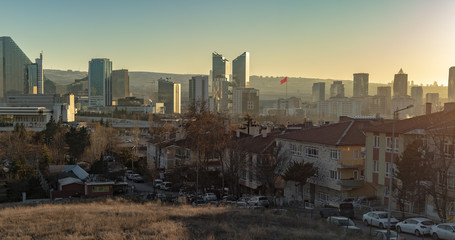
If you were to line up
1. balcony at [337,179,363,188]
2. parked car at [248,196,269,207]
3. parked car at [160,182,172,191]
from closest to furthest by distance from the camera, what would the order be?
parked car at [248,196,269,207] < balcony at [337,179,363,188] < parked car at [160,182,172,191]

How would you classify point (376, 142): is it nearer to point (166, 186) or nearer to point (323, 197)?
point (323, 197)

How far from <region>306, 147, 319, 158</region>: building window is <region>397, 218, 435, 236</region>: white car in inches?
580

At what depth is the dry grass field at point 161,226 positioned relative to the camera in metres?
15.9

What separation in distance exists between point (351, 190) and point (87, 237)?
2300 cm

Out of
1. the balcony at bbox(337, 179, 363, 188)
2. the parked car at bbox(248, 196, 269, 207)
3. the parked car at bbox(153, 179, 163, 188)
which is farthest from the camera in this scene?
the parked car at bbox(153, 179, 163, 188)

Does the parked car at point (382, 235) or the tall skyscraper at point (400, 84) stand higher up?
the tall skyscraper at point (400, 84)

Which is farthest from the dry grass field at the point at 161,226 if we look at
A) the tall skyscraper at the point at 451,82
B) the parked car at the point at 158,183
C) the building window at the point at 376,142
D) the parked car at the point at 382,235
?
the tall skyscraper at the point at 451,82

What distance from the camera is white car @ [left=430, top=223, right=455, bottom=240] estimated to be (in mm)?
18016

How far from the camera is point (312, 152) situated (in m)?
35.7

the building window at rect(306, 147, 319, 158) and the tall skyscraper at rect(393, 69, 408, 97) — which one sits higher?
the tall skyscraper at rect(393, 69, 408, 97)

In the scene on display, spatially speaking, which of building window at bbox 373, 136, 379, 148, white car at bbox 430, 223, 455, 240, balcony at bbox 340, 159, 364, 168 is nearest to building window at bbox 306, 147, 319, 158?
balcony at bbox 340, 159, 364, 168

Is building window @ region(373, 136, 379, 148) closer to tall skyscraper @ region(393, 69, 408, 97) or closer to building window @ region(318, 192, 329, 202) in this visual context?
building window @ region(318, 192, 329, 202)

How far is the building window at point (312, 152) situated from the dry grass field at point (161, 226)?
46.2 ft

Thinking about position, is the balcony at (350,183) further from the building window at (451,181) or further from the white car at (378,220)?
the white car at (378,220)
